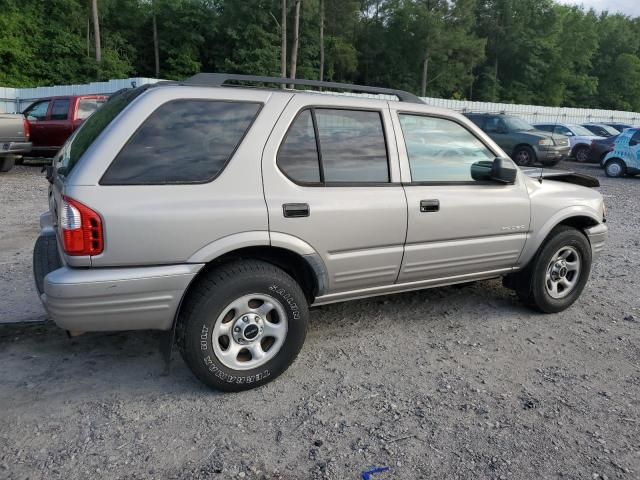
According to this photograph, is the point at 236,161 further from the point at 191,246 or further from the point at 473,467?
the point at 473,467

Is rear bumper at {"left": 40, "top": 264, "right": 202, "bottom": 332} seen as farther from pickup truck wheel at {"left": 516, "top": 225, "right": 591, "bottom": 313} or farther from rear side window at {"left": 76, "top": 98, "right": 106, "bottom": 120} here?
rear side window at {"left": 76, "top": 98, "right": 106, "bottom": 120}

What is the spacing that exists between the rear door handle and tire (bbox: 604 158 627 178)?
1528cm

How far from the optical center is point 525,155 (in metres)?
17.7

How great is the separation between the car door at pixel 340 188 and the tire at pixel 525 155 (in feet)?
49.7

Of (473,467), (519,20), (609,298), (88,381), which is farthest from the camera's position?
(519,20)

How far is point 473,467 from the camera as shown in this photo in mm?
2703

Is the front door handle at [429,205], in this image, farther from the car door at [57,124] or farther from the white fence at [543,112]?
the white fence at [543,112]

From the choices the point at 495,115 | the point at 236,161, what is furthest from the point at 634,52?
the point at 236,161

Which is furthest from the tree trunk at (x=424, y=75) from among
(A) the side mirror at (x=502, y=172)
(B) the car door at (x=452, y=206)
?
(A) the side mirror at (x=502, y=172)

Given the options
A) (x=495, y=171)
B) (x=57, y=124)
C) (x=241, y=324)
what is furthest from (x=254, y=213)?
(x=57, y=124)

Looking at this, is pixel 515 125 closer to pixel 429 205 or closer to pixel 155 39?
pixel 429 205

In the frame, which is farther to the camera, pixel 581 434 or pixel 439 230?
pixel 439 230

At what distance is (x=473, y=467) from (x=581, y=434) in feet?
2.38

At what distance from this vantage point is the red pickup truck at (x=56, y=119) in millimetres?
13305
